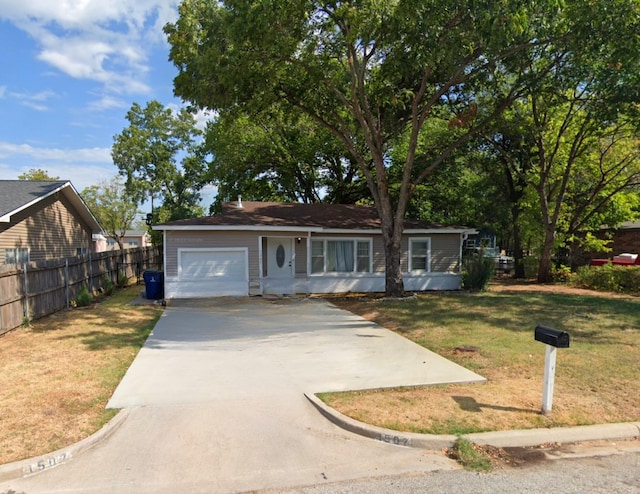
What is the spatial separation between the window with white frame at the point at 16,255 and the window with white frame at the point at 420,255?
14.2 meters

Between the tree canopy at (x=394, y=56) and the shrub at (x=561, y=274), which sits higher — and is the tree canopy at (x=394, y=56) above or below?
above

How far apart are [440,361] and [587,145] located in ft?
53.2

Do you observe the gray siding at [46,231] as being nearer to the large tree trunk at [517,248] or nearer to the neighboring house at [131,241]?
the large tree trunk at [517,248]

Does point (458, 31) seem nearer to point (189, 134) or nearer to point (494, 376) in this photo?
point (494, 376)

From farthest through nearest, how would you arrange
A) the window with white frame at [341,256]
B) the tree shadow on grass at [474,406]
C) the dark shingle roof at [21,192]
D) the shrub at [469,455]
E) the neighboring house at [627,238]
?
1. the neighboring house at [627,238]
2. the window with white frame at [341,256]
3. the dark shingle roof at [21,192]
4. the tree shadow on grass at [474,406]
5. the shrub at [469,455]

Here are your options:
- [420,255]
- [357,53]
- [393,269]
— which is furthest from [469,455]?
[420,255]

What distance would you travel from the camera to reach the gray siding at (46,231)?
1474 centimetres

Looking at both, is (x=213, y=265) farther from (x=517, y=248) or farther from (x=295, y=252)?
(x=517, y=248)

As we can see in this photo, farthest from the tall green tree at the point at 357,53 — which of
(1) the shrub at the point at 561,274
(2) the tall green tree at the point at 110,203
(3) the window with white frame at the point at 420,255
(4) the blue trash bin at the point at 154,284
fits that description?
(2) the tall green tree at the point at 110,203

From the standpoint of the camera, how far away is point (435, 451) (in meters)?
4.14

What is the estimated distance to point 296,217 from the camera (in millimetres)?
17453

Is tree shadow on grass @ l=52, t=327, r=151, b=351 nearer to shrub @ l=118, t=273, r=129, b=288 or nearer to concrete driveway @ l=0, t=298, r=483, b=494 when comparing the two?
concrete driveway @ l=0, t=298, r=483, b=494

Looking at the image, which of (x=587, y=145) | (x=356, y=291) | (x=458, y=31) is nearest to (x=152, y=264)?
(x=356, y=291)

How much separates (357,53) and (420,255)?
27.3 feet
